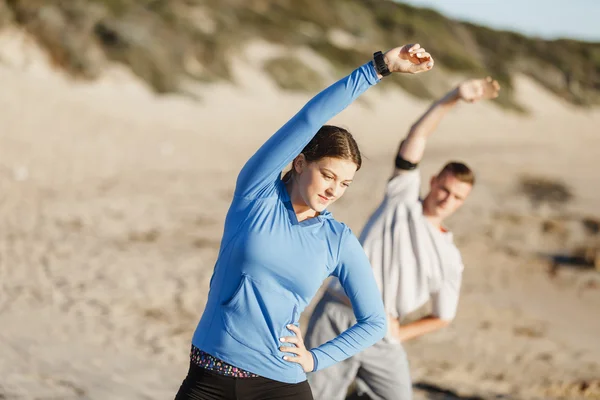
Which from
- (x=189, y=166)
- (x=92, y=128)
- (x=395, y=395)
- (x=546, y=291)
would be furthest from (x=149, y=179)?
(x=395, y=395)

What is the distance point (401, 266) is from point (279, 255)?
115 centimetres

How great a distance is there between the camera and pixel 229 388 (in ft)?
7.35

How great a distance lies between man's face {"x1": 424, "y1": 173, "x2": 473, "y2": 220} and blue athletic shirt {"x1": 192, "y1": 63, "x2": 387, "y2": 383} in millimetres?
1149

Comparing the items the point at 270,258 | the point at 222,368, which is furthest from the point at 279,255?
the point at 222,368

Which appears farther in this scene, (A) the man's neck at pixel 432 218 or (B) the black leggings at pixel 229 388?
(A) the man's neck at pixel 432 218

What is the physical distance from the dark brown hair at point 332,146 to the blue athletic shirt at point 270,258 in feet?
0.28

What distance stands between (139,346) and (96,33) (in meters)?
14.4

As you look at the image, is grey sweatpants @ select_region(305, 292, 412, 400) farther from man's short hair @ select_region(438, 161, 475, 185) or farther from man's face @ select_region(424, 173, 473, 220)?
man's short hair @ select_region(438, 161, 475, 185)

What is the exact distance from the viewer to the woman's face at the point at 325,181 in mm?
2248

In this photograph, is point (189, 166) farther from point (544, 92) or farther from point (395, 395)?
point (544, 92)

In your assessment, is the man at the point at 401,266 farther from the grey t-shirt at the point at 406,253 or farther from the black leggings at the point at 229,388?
the black leggings at the point at 229,388

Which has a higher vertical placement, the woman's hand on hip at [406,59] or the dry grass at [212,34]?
the dry grass at [212,34]

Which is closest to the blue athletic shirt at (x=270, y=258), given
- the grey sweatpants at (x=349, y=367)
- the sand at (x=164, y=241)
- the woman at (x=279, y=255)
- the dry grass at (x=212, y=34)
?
the woman at (x=279, y=255)

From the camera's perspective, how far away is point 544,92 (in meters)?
42.0
